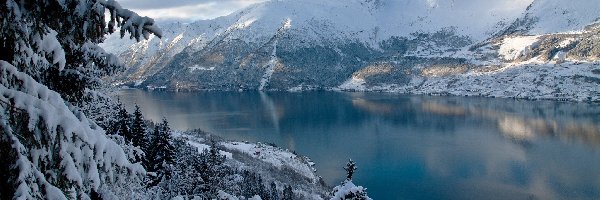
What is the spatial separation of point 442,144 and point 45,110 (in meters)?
126

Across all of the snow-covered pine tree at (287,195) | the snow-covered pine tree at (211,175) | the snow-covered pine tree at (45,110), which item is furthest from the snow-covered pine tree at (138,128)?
the snow-covered pine tree at (287,195)

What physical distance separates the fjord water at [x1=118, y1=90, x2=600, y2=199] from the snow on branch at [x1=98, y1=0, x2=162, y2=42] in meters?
58.7

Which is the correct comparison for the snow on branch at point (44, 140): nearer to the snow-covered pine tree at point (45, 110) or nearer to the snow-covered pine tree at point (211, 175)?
the snow-covered pine tree at point (45, 110)

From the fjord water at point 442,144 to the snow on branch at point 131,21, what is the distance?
2312 inches

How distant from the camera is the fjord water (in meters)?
85.0

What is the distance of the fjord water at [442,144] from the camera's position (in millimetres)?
85000

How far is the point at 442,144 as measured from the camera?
124 metres

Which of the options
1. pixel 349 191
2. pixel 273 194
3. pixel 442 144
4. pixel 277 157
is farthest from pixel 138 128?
pixel 442 144

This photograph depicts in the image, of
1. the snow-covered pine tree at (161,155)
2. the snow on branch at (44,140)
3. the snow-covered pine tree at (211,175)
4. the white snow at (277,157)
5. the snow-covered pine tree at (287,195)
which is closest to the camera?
the snow on branch at (44,140)

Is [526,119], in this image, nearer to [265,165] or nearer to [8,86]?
[265,165]

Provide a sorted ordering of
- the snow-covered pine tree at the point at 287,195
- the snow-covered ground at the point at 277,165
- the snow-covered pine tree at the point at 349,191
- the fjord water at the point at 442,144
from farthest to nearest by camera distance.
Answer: the fjord water at the point at 442,144, the snow-covered ground at the point at 277,165, the snow-covered pine tree at the point at 287,195, the snow-covered pine tree at the point at 349,191

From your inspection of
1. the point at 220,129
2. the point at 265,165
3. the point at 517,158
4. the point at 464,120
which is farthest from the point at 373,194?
the point at 464,120

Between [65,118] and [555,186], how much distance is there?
9133 centimetres

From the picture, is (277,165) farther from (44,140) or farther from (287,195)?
(44,140)
